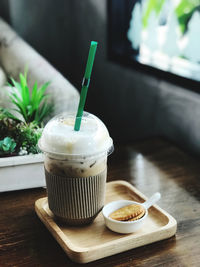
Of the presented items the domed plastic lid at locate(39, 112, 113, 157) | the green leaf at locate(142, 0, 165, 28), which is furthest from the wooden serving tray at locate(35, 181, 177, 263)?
the green leaf at locate(142, 0, 165, 28)

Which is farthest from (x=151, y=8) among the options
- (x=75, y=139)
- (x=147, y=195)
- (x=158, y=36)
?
(x=75, y=139)

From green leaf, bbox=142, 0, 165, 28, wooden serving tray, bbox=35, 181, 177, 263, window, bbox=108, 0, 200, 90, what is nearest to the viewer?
wooden serving tray, bbox=35, 181, 177, 263

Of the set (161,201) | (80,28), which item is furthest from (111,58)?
(161,201)

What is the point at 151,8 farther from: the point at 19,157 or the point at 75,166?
the point at 75,166

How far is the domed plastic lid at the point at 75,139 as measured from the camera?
0.75 meters

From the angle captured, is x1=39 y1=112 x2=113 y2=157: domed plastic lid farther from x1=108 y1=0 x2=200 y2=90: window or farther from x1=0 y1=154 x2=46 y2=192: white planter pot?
x1=108 y1=0 x2=200 y2=90: window

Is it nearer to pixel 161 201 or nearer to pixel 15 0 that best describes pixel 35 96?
pixel 161 201

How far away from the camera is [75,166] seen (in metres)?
0.77

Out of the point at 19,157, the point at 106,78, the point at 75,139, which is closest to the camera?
the point at 75,139

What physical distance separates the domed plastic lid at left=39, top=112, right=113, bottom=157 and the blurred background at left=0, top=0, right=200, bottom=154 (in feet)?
2.59

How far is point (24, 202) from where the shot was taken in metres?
0.98

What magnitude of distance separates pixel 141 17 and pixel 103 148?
1275 mm

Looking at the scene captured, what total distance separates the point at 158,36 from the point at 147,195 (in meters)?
0.98

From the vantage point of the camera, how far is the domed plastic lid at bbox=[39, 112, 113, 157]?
748 millimetres
